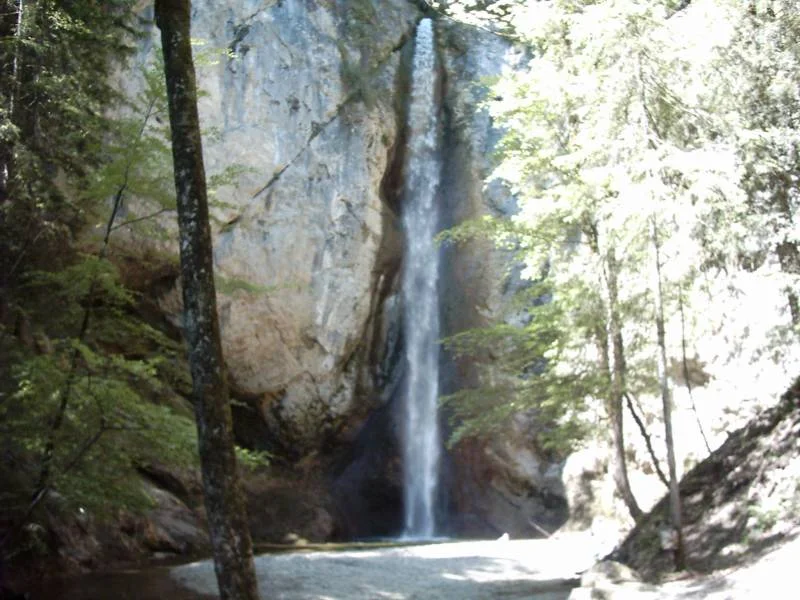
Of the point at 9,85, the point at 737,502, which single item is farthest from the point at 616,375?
the point at 9,85

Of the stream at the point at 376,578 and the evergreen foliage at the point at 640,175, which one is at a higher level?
the evergreen foliage at the point at 640,175

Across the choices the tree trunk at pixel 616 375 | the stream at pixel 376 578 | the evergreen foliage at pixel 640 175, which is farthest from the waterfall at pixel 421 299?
the tree trunk at pixel 616 375

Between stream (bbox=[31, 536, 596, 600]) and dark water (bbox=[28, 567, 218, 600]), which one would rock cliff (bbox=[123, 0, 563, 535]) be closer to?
stream (bbox=[31, 536, 596, 600])

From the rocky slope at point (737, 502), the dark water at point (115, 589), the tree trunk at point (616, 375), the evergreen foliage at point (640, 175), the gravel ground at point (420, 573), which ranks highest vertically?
the evergreen foliage at point (640, 175)

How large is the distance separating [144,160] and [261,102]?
40.4 feet

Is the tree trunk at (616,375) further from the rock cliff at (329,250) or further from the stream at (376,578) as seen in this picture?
the rock cliff at (329,250)

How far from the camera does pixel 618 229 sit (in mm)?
9328

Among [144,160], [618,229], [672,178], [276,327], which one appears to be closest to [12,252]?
[144,160]

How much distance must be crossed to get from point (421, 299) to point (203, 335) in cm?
1688

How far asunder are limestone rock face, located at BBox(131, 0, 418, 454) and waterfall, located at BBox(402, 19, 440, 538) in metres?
1.21

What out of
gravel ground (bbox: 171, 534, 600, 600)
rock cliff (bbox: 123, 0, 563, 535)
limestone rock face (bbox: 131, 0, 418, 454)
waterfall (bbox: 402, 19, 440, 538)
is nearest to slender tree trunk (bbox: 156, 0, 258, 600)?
gravel ground (bbox: 171, 534, 600, 600)

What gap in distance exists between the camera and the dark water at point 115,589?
9.58m

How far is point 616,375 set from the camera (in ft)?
36.5

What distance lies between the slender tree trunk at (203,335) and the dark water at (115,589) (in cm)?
445
